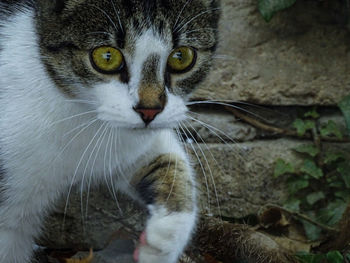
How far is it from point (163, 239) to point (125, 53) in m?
0.54

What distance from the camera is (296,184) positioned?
216 centimetres

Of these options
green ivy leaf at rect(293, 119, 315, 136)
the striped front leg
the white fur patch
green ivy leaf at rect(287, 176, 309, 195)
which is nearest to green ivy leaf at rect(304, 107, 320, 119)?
green ivy leaf at rect(293, 119, 315, 136)

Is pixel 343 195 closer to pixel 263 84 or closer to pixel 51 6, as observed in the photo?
pixel 263 84

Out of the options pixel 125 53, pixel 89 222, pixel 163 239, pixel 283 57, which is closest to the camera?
pixel 125 53

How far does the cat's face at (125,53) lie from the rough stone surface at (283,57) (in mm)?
766

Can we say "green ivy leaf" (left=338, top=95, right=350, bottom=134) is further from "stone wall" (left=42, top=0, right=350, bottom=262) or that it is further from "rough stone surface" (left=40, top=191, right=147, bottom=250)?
"rough stone surface" (left=40, top=191, right=147, bottom=250)

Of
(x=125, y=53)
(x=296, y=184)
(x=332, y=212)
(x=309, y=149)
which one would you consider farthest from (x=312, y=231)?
(x=125, y=53)

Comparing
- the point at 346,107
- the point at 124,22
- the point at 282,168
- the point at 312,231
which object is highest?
the point at 124,22

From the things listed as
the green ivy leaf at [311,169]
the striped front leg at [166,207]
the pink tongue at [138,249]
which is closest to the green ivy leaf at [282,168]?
the green ivy leaf at [311,169]

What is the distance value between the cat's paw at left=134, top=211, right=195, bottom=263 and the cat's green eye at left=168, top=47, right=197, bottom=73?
44 centimetres

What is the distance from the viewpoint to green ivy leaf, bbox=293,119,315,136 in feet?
7.08

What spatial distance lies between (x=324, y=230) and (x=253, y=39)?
79cm

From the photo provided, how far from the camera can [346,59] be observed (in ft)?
7.12

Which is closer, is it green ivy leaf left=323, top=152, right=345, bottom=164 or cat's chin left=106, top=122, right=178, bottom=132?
cat's chin left=106, top=122, right=178, bottom=132
